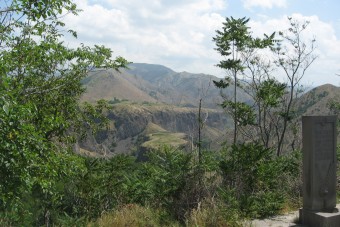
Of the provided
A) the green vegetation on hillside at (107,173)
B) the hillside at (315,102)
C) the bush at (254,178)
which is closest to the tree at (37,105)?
the green vegetation on hillside at (107,173)

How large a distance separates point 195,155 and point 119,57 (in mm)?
3693

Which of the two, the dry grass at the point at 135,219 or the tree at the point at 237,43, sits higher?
the tree at the point at 237,43

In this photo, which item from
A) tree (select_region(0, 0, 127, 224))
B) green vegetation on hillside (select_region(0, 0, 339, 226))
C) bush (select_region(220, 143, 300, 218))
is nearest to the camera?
tree (select_region(0, 0, 127, 224))

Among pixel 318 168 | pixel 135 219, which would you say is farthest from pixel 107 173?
pixel 318 168

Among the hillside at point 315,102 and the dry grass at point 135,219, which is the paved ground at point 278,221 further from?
the hillside at point 315,102

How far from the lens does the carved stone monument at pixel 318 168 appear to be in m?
6.85

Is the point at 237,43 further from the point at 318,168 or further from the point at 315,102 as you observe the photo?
the point at 315,102

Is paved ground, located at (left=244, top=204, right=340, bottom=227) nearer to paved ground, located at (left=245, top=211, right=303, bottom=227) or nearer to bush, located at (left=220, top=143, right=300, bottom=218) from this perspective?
paved ground, located at (left=245, top=211, right=303, bottom=227)

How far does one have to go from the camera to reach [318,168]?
6.94 m

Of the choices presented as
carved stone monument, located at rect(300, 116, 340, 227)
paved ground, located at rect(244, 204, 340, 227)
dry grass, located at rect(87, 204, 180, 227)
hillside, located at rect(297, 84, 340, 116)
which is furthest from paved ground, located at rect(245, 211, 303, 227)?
hillside, located at rect(297, 84, 340, 116)

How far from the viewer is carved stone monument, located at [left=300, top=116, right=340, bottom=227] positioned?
6848 mm

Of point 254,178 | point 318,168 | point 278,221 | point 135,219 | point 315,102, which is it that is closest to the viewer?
point 135,219

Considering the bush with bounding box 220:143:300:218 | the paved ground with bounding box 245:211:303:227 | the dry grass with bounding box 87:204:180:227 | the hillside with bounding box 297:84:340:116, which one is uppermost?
the hillside with bounding box 297:84:340:116

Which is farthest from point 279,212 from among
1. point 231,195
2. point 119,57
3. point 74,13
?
point 74,13
